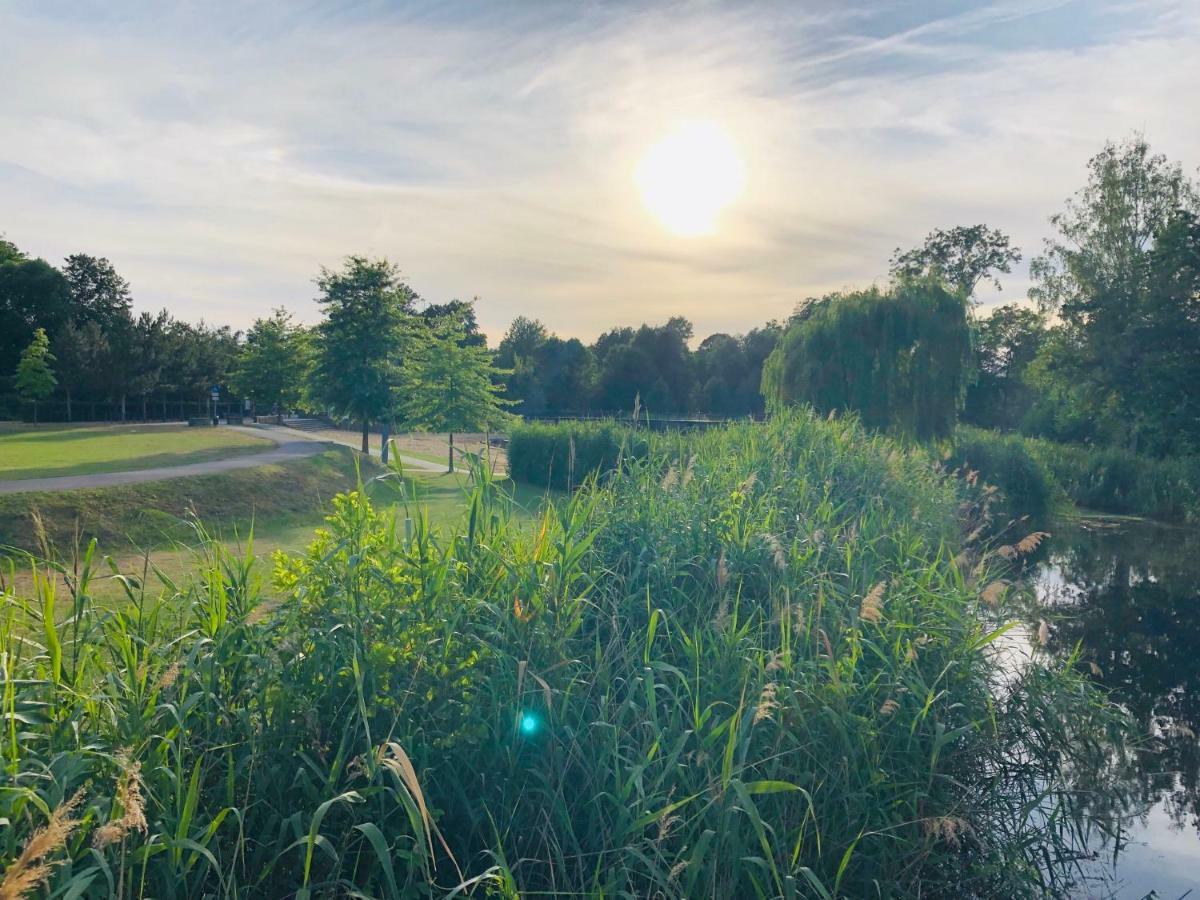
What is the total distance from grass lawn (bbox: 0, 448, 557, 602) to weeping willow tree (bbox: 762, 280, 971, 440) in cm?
1267

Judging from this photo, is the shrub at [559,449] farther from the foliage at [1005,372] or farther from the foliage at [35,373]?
the foliage at [35,373]

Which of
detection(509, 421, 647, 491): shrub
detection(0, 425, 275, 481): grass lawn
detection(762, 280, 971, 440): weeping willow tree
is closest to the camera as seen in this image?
detection(0, 425, 275, 481): grass lawn

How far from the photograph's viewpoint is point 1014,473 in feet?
76.9

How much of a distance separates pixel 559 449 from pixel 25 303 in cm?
4731

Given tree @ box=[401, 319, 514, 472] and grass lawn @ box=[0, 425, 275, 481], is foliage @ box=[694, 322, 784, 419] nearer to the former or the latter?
tree @ box=[401, 319, 514, 472]

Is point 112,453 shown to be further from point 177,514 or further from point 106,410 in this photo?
point 106,410

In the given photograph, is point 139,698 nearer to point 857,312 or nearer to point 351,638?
point 351,638

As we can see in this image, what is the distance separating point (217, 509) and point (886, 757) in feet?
44.2

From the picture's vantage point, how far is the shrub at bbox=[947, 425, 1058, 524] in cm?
2297

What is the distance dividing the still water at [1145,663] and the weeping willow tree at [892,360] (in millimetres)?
5119

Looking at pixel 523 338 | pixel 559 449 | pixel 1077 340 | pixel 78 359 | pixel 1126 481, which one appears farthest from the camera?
pixel 523 338

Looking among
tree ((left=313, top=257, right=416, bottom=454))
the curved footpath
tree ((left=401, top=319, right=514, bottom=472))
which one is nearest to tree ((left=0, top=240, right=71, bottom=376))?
tree ((left=313, top=257, right=416, bottom=454))

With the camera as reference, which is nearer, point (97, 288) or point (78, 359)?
point (78, 359)

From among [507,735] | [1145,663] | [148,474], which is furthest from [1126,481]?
[507,735]
